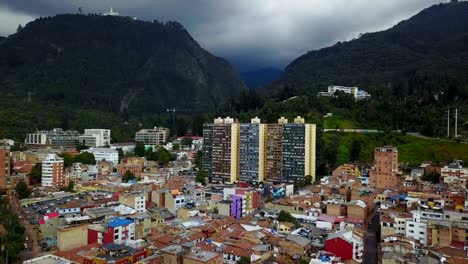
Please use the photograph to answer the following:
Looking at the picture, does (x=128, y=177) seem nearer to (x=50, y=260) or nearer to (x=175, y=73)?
(x=50, y=260)

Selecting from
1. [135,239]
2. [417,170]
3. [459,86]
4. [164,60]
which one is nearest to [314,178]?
[417,170]

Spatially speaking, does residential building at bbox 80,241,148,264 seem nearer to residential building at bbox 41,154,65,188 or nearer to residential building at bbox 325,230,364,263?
residential building at bbox 325,230,364,263

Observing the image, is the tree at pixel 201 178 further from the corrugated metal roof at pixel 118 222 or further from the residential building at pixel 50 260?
the residential building at pixel 50 260

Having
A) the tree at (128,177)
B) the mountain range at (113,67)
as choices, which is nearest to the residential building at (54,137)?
the mountain range at (113,67)

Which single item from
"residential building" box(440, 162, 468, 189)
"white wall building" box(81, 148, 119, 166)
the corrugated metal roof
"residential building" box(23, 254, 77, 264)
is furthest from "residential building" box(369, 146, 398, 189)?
"white wall building" box(81, 148, 119, 166)

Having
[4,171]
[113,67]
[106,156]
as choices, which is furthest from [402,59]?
[4,171]

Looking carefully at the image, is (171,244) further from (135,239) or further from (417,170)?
(417,170)
